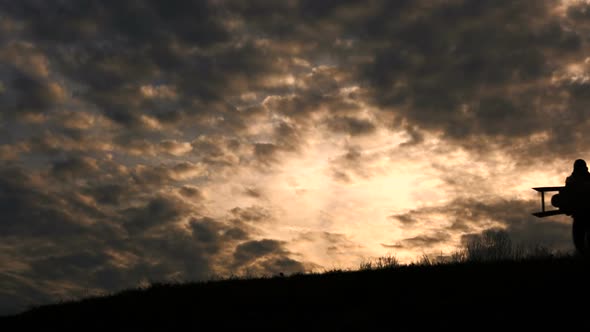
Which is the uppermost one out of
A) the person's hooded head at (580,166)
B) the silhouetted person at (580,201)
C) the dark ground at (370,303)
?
the person's hooded head at (580,166)

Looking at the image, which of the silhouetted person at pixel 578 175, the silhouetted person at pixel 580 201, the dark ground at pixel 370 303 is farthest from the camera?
the silhouetted person at pixel 578 175

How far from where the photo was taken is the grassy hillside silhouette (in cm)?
1452

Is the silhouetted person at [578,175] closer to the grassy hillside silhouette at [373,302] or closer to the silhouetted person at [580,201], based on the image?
the silhouetted person at [580,201]

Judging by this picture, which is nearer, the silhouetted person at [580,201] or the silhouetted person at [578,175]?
the silhouetted person at [580,201]

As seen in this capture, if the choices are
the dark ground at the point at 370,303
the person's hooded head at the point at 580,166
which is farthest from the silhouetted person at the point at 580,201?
the dark ground at the point at 370,303

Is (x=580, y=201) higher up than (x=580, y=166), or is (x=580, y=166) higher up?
(x=580, y=166)

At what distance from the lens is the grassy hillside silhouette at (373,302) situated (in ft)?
47.6

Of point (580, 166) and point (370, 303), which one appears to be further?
point (580, 166)

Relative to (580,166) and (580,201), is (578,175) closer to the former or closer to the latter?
(580,166)

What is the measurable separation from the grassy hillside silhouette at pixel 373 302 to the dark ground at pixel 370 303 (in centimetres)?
3

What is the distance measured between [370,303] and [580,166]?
7.51 meters

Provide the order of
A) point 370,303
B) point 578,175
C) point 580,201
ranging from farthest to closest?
point 578,175, point 580,201, point 370,303

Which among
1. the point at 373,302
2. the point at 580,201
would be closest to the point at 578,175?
the point at 580,201

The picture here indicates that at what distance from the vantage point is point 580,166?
1867cm
